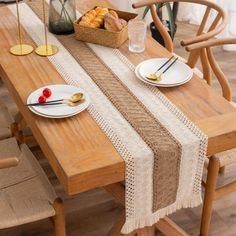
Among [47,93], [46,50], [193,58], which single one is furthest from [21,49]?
[193,58]

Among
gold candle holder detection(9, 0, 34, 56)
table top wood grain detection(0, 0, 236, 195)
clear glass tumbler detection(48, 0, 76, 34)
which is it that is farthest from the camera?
clear glass tumbler detection(48, 0, 76, 34)

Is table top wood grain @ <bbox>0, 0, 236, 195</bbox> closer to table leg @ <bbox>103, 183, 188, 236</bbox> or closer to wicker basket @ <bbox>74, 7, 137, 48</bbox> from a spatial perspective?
wicker basket @ <bbox>74, 7, 137, 48</bbox>

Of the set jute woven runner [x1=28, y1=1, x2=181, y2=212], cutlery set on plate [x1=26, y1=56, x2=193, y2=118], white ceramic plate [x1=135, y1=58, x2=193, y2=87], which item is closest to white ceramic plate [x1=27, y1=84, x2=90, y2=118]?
cutlery set on plate [x1=26, y1=56, x2=193, y2=118]

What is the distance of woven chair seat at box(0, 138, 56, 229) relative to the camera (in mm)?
1614

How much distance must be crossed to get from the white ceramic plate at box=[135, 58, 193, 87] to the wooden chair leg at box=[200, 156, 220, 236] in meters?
0.33

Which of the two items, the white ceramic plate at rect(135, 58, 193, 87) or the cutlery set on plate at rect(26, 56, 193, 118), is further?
the white ceramic plate at rect(135, 58, 193, 87)

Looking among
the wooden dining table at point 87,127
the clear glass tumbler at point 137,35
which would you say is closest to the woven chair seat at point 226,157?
the wooden dining table at point 87,127

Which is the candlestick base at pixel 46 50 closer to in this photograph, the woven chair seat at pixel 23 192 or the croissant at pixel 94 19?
the croissant at pixel 94 19

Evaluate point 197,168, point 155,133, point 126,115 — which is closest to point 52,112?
point 126,115

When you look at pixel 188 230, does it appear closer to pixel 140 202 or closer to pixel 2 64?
pixel 140 202

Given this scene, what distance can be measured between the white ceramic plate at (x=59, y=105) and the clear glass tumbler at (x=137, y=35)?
43 cm

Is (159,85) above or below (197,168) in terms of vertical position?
above

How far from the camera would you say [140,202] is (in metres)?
1.52

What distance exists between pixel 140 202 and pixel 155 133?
22 cm
